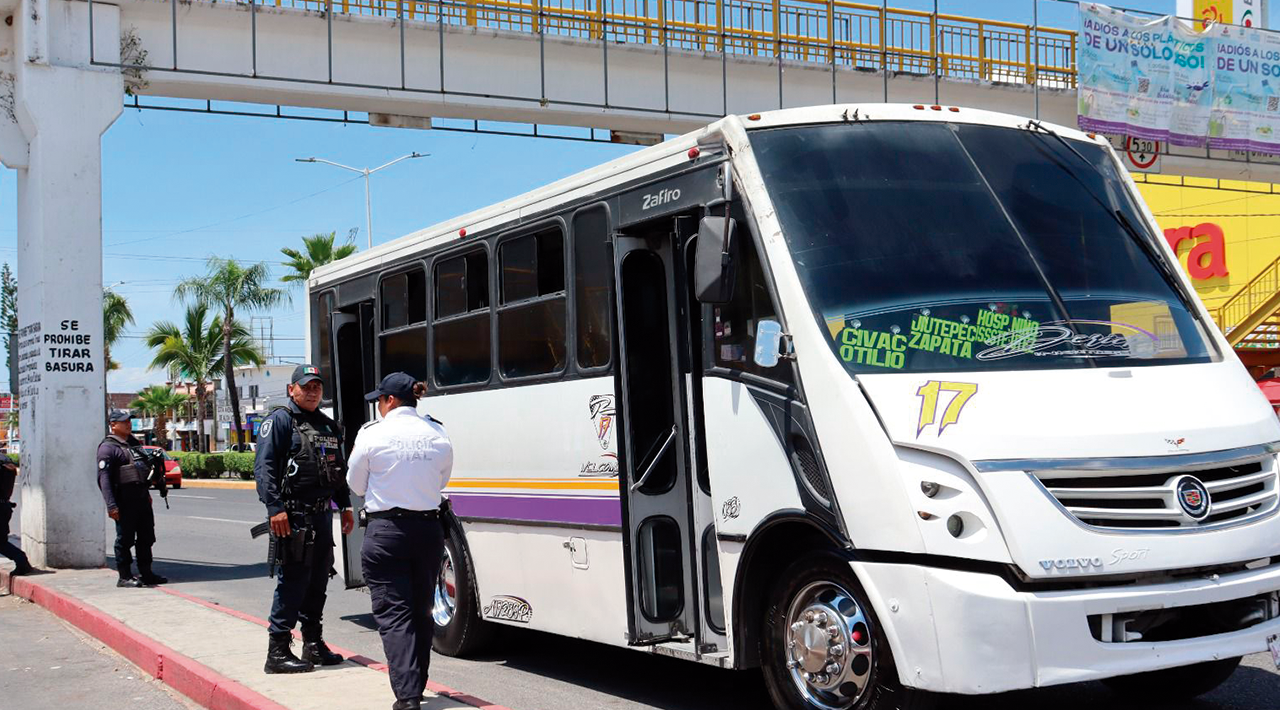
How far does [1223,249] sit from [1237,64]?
31.7ft

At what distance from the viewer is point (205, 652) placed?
8953 mm

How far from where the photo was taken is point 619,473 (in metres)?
7.29

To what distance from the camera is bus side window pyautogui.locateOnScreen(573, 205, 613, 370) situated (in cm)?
754

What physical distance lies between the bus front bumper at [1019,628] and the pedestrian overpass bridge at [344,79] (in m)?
11.6

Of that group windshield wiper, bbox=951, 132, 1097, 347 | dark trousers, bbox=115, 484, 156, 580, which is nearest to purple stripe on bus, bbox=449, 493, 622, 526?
windshield wiper, bbox=951, 132, 1097, 347

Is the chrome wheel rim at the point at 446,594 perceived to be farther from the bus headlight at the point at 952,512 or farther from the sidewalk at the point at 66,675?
the bus headlight at the point at 952,512

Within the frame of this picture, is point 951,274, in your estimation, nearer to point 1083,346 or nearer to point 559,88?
point 1083,346

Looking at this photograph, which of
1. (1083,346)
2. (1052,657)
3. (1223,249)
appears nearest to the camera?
(1052,657)

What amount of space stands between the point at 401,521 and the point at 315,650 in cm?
186

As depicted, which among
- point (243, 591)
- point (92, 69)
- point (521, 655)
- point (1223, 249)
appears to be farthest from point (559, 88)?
point (1223, 249)

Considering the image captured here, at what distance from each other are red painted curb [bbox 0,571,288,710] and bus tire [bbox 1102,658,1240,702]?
4.32 meters

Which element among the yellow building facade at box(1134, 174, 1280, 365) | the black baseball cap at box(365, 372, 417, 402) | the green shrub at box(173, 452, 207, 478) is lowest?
the green shrub at box(173, 452, 207, 478)

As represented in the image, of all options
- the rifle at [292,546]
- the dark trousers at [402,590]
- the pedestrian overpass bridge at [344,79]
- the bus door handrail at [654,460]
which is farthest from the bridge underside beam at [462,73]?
the bus door handrail at [654,460]

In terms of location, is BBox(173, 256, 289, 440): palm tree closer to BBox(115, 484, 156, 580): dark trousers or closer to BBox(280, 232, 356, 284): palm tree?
BBox(280, 232, 356, 284): palm tree
